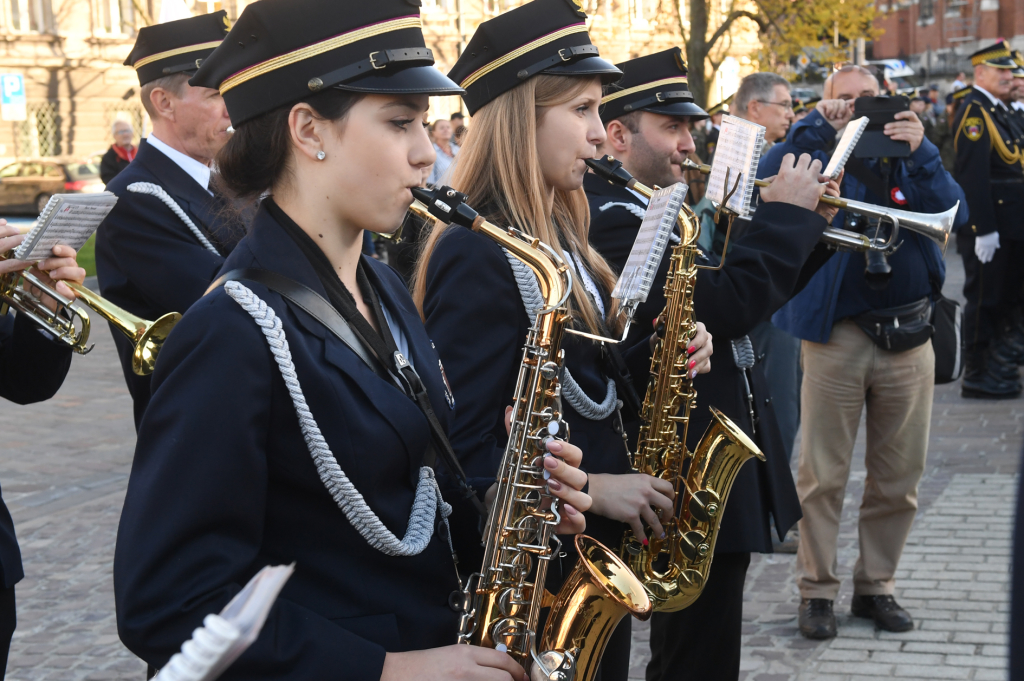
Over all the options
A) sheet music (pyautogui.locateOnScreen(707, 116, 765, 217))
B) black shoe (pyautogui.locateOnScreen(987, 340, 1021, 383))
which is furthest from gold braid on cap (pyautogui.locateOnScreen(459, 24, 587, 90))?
black shoe (pyautogui.locateOnScreen(987, 340, 1021, 383))

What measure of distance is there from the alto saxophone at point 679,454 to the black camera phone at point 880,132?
2106 millimetres

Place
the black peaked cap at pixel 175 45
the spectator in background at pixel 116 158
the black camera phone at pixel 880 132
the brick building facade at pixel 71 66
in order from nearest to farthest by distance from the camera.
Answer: the black peaked cap at pixel 175 45 → the black camera phone at pixel 880 132 → the spectator in background at pixel 116 158 → the brick building facade at pixel 71 66

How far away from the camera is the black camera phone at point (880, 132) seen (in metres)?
5.07

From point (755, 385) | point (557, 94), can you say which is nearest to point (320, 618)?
point (557, 94)

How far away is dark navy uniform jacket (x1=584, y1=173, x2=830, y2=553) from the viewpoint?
3.47m

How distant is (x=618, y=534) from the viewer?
316 centimetres

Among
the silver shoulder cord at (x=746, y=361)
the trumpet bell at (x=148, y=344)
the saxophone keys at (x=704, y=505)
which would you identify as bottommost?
the saxophone keys at (x=704, y=505)

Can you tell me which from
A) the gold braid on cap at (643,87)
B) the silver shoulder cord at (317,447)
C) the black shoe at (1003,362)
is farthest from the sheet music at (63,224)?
the black shoe at (1003,362)

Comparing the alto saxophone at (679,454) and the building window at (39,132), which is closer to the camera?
the alto saxophone at (679,454)

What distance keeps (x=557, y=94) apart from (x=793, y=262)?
1052 millimetres

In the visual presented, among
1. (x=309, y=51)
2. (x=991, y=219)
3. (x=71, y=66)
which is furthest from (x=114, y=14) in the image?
(x=309, y=51)

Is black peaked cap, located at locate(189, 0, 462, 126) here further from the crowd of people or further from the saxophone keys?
the saxophone keys

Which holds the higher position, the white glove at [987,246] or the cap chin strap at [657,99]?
the cap chin strap at [657,99]

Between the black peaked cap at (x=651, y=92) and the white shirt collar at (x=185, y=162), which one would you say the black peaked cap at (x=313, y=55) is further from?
the white shirt collar at (x=185, y=162)
